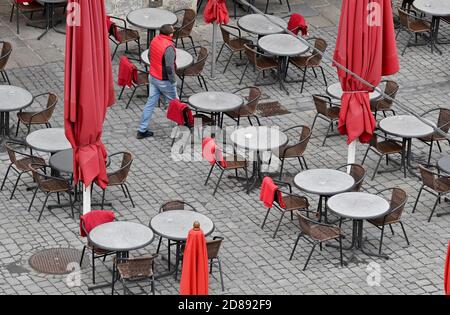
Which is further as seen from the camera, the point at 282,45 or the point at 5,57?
the point at 282,45

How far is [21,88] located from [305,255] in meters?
6.99

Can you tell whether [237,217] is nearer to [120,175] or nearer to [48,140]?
[120,175]

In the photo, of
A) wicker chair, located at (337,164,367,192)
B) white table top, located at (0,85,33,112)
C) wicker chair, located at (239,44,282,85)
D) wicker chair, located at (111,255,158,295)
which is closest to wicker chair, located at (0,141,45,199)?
white table top, located at (0,85,33,112)

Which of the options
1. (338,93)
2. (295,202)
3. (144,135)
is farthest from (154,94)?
(295,202)

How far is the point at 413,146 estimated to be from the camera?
27547mm

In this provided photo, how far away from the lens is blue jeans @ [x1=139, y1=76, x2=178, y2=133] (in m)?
27.2

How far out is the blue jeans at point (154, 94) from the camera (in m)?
27.2

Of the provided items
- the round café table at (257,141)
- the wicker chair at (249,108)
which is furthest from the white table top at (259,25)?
the round café table at (257,141)

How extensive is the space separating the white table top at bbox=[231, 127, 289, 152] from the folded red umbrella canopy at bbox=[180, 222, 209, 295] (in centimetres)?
472

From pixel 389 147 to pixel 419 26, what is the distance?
19.8ft

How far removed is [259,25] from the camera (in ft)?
101

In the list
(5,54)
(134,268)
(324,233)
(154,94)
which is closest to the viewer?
(134,268)

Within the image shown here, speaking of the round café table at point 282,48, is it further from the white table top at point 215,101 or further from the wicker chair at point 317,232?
the wicker chair at point 317,232

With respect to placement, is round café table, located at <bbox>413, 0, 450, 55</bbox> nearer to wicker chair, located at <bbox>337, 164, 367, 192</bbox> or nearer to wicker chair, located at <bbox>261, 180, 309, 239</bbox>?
wicker chair, located at <bbox>337, 164, 367, 192</bbox>
